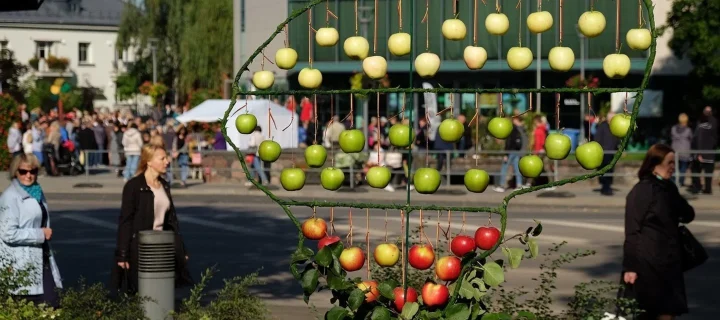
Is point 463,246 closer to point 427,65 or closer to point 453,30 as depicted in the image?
point 427,65

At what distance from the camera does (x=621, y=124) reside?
482 centimetres

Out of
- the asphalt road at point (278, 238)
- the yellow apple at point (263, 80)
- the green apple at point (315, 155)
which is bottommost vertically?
the asphalt road at point (278, 238)

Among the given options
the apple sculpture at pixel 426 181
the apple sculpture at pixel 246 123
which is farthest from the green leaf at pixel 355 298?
the apple sculpture at pixel 246 123

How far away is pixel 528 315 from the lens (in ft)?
17.1

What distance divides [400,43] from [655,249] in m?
4.32

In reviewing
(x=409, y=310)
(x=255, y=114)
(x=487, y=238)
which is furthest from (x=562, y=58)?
(x=255, y=114)

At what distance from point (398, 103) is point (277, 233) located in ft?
99.9

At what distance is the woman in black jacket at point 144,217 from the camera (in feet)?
33.7

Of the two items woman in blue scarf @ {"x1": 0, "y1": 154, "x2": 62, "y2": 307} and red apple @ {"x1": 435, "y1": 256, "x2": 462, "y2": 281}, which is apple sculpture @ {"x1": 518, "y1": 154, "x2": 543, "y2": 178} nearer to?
red apple @ {"x1": 435, "y1": 256, "x2": 462, "y2": 281}

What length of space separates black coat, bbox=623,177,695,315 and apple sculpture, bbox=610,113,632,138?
13.7ft

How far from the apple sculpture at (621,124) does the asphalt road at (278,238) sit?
541 centimetres

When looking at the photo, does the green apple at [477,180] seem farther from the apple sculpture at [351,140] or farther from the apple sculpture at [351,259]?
the apple sculpture at [351,259]

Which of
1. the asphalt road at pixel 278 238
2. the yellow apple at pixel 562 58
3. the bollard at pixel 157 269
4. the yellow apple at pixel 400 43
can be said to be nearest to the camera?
the yellow apple at pixel 562 58

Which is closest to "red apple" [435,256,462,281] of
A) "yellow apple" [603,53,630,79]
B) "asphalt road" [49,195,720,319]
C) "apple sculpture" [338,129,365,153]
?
"apple sculpture" [338,129,365,153]
